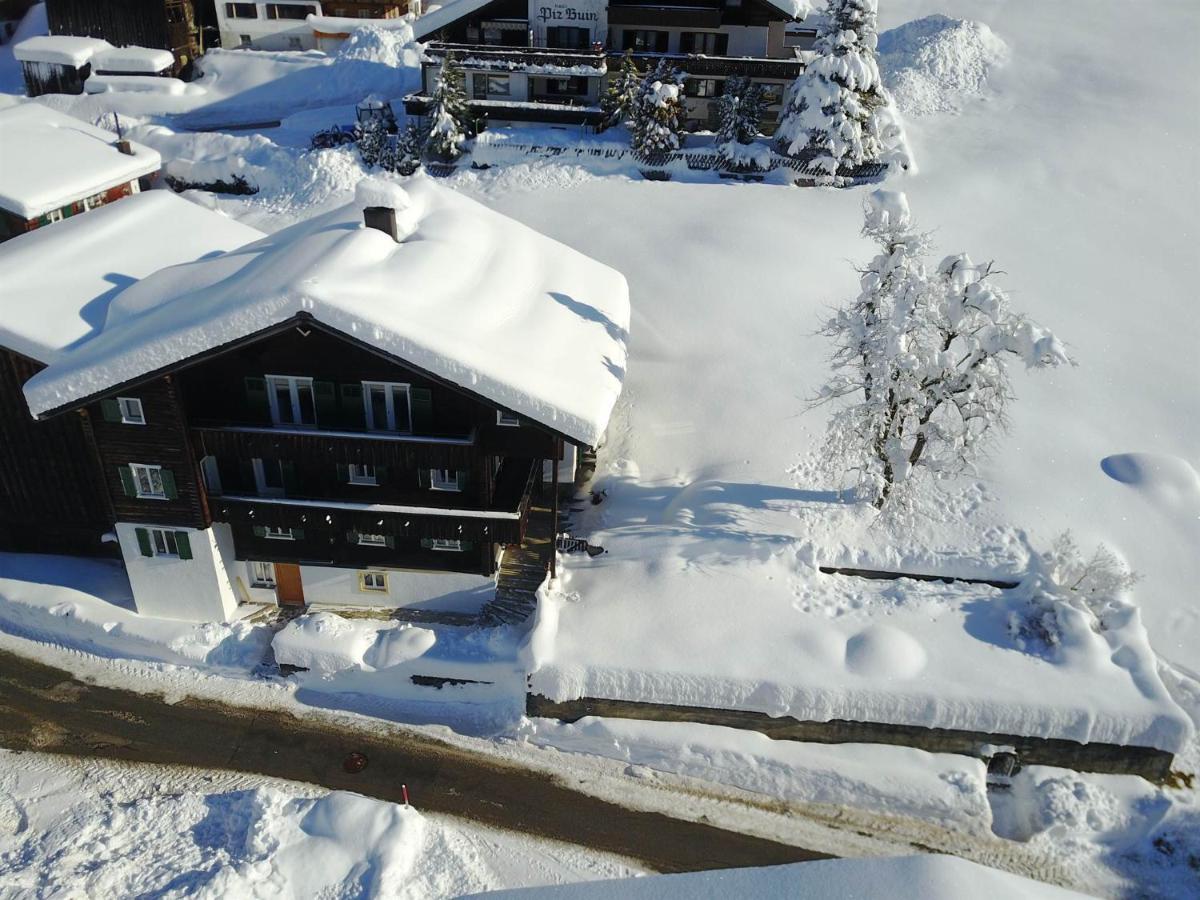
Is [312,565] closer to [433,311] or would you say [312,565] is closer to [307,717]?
[307,717]

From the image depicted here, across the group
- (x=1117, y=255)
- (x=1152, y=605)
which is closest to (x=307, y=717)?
(x=1152, y=605)

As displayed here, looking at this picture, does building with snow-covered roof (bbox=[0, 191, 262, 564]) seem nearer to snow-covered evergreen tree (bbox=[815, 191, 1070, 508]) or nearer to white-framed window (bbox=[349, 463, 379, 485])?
white-framed window (bbox=[349, 463, 379, 485])

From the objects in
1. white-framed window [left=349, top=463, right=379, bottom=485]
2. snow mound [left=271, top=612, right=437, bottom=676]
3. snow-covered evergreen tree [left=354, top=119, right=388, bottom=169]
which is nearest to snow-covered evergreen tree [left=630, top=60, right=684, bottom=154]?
snow-covered evergreen tree [left=354, top=119, right=388, bottom=169]

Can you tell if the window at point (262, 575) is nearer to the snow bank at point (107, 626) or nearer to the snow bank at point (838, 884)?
the snow bank at point (107, 626)

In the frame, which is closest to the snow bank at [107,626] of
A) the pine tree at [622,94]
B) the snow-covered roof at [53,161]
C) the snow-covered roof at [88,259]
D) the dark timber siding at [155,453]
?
the dark timber siding at [155,453]

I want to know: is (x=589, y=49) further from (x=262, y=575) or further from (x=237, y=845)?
(x=237, y=845)

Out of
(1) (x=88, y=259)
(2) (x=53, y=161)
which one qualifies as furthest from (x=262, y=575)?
(2) (x=53, y=161)
